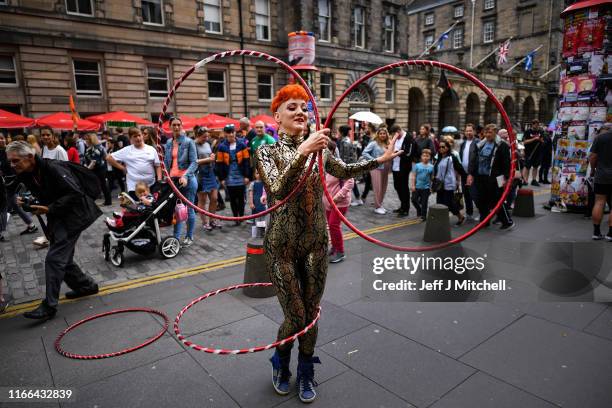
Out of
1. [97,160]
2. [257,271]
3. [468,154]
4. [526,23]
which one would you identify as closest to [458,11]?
[526,23]

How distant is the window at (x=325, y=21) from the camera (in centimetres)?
3002

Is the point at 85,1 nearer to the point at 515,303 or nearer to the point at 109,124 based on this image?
the point at 109,124

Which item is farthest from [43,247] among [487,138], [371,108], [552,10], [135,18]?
[552,10]

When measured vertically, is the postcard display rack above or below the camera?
above

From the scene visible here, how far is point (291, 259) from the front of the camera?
3164 mm

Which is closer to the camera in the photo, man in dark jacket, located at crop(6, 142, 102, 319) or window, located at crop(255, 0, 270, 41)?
man in dark jacket, located at crop(6, 142, 102, 319)

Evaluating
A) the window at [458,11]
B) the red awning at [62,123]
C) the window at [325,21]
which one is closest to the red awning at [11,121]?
the red awning at [62,123]

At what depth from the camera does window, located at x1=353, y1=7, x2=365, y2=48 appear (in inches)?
1287

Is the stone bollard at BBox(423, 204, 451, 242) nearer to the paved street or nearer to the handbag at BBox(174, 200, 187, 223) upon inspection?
the paved street

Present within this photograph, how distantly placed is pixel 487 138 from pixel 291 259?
7.32 m

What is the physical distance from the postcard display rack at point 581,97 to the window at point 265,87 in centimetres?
2073

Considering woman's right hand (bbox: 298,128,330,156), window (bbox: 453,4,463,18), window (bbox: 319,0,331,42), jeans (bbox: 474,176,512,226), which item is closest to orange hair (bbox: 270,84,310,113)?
woman's right hand (bbox: 298,128,330,156)

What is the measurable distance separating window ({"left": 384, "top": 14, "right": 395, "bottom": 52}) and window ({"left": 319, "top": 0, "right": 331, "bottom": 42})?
6.85 m

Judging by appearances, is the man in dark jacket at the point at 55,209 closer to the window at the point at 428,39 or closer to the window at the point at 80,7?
the window at the point at 80,7
